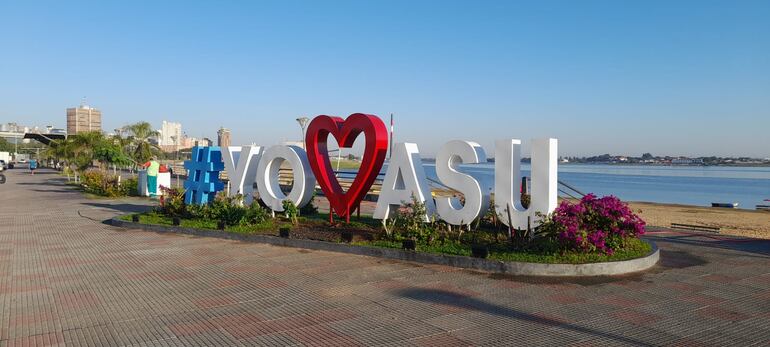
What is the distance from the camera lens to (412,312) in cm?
741

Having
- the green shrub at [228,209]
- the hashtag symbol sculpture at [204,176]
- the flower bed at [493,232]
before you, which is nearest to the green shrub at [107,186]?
the hashtag symbol sculpture at [204,176]

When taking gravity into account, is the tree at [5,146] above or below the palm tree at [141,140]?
above

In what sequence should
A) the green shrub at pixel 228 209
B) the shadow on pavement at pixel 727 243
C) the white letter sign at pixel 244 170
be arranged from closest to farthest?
the shadow on pavement at pixel 727 243 < the green shrub at pixel 228 209 < the white letter sign at pixel 244 170

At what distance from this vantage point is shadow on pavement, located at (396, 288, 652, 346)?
21.2 feet

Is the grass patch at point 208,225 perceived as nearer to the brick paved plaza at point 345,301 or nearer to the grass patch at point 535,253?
the brick paved plaza at point 345,301

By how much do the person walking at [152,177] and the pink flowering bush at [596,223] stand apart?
23046mm

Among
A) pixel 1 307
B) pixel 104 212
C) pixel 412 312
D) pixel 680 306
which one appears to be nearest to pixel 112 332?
pixel 1 307

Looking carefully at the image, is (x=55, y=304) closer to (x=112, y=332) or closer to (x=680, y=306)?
(x=112, y=332)

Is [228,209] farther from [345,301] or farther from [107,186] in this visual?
[107,186]

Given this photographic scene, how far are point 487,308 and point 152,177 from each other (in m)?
25.1

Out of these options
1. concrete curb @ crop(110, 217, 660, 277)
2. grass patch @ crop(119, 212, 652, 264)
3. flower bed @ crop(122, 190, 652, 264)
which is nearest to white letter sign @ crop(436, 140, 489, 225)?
flower bed @ crop(122, 190, 652, 264)

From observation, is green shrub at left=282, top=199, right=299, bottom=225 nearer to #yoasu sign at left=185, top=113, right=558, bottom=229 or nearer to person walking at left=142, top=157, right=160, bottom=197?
#yoasu sign at left=185, top=113, right=558, bottom=229

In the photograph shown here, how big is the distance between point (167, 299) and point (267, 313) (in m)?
1.80

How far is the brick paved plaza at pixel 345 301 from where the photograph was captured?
6.44 metres
